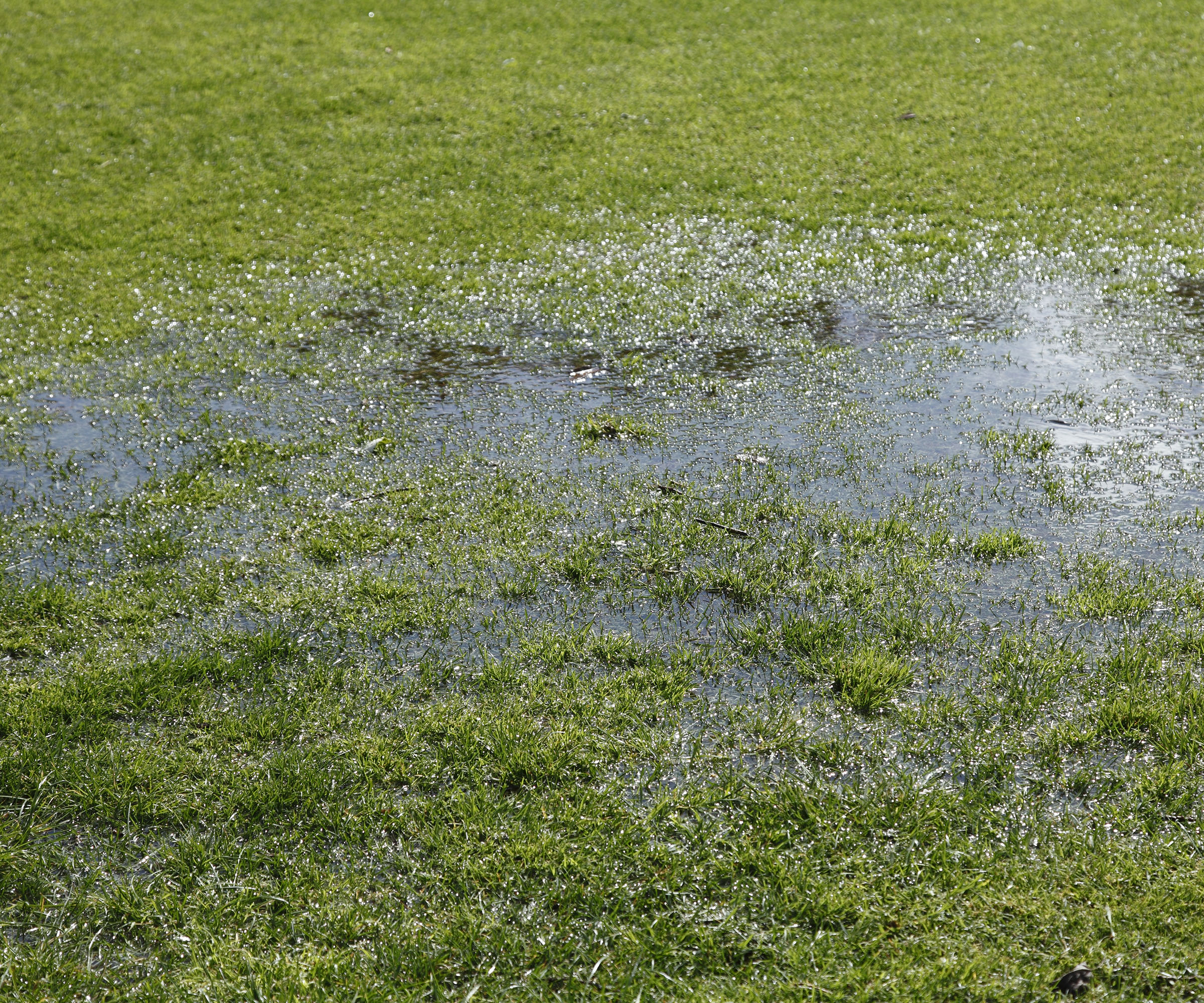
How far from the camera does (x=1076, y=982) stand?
3.17 meters

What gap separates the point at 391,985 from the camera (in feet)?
10.7

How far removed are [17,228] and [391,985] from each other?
391 inches

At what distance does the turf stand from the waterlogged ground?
0.02 m

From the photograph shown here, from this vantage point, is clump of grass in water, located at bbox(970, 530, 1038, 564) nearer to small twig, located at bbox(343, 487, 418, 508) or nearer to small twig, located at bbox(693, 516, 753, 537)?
small twig, located at bbox(693, 516, 753, 537)

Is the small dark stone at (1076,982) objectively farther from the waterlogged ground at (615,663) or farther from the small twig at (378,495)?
the small twig at (378,495)

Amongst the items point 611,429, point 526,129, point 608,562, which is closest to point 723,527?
point 608,562

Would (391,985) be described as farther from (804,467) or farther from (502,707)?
(804,467)

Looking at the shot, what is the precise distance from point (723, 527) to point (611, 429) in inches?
57.0

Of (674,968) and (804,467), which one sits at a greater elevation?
(804,467)

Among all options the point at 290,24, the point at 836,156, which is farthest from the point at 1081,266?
the point at 290,24

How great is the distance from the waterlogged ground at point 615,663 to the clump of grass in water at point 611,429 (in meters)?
0.04

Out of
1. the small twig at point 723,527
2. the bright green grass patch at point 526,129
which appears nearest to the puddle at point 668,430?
the small twig at point 723,527

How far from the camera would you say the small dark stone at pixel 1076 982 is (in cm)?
316

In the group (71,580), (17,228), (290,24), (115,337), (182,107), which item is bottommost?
(71,580)
